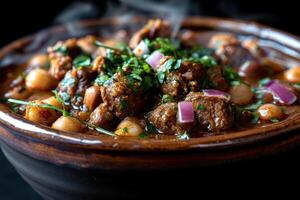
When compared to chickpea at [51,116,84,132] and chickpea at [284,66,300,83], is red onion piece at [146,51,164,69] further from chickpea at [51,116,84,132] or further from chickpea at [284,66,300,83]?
chickpea at [284,66,300,83]

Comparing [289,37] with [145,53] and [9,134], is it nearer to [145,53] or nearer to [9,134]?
[145,53]

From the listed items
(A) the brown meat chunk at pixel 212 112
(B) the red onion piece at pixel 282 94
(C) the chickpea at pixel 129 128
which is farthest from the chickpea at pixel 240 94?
(C) the chickpea at pixel 129 128

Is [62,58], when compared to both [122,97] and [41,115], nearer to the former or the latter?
[41,115]

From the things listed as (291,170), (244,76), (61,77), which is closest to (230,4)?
(244,76)

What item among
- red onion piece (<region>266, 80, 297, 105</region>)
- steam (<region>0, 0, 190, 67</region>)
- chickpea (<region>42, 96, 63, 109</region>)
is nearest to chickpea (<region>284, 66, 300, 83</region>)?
red onion piece (<region>266, 80, 297, 105</region>)

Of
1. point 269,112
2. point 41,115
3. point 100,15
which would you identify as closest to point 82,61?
point 41,115

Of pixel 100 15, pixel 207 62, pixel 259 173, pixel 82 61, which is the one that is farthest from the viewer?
pixel 100 15

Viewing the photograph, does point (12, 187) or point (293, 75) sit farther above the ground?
point (293, 75)

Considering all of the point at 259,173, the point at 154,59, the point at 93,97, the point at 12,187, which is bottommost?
the point at 12,187
